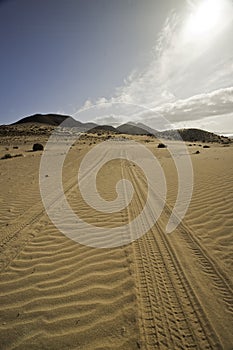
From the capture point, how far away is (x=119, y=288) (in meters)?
3.30

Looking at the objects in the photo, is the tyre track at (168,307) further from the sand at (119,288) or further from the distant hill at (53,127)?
the distant hill at (53,127)

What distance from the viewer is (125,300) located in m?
3.05

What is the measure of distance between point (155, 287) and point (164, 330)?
67 cm

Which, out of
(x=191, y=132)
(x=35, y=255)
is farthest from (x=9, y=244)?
(x=191, y=132)

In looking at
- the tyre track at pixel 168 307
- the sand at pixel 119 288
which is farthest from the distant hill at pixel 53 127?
the tyre track at pixel 168 307

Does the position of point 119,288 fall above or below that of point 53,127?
below

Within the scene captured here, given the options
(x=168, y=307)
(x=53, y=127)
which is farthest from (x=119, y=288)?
(x=53, y=127)

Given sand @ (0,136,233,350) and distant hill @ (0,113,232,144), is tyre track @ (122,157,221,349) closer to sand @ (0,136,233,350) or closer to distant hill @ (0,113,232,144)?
sand @ (0,136,233,350)

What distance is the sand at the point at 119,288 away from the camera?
253cm

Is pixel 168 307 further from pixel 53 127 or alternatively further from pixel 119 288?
pixel 53 127

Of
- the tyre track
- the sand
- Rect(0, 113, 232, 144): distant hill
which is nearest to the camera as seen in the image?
the tyre track

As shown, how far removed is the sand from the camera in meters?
2.53

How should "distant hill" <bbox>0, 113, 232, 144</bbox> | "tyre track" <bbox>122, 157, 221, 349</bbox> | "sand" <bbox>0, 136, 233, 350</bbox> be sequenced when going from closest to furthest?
1. "tyre track" <bbox>122, 157, 221, 349</bbox>
2. "sand" <bbox>0, 136, 233, 350</bbox>
3. "distant hill" <bbox>0, 113, 232, 144</bbox>

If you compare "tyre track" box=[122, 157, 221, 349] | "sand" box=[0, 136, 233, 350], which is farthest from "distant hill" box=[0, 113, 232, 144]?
"tyre track" box=[122, 157, 221, 349]
